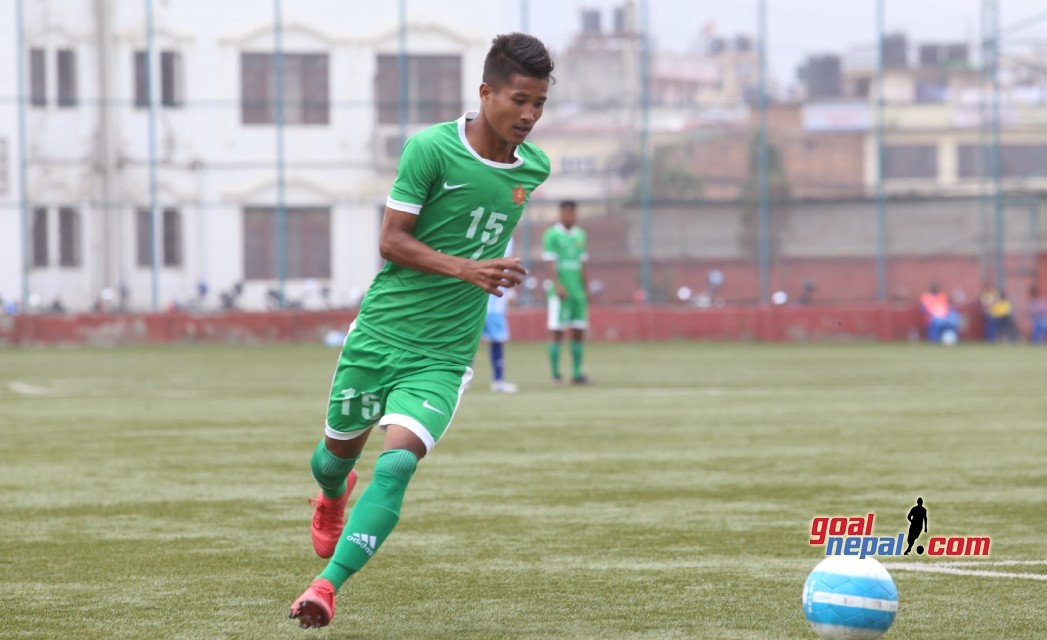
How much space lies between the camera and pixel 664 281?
115 ft

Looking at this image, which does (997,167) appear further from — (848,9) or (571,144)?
(571,144)

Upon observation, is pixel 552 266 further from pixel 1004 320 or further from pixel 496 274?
pixel 1004 320

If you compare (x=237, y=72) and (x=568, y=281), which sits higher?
(x=237, y=72)

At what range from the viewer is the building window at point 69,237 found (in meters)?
32.8

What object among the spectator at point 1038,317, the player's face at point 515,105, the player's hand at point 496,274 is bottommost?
the spectator at point 1038,317

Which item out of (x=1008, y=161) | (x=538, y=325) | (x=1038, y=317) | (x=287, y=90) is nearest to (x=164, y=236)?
(x=287, y=90)

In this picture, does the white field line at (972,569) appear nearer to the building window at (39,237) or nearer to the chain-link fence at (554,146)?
the chain-link fence at (554,146)

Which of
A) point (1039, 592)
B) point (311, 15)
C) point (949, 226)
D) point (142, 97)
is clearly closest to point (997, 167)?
point (949, 226)

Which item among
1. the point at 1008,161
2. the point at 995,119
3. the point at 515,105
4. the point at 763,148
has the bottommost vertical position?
the point at 515,105

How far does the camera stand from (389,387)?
19.1 feet

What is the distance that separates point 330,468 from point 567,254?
13192 millimetres

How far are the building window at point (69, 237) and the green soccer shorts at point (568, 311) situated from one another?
1626 cm

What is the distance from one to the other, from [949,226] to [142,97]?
17.0 metres

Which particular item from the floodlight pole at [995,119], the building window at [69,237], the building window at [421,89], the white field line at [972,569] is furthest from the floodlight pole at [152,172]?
the white field line at [972,569]
